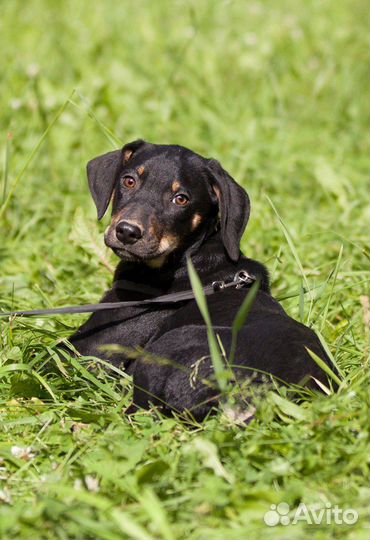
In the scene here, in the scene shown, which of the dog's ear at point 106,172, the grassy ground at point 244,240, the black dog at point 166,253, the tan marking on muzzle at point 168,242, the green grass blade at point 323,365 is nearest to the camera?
the grassy ground at point 244,240

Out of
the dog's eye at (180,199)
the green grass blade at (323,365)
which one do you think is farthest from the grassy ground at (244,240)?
the dog's eye at (180,199)

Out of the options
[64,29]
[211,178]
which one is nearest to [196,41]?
[64,29]

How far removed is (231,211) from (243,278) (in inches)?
14.2

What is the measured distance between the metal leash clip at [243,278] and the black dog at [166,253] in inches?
2.3

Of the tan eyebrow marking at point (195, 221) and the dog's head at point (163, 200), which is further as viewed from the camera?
the tan eyebrow marking at point (195, 221)

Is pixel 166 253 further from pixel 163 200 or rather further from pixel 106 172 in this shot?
pixel 106 172

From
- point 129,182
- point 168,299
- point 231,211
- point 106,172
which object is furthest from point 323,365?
point 106,172

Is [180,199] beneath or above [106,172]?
beneath

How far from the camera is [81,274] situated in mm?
5496

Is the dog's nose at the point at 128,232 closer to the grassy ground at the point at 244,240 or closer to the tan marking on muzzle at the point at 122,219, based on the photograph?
the tan marking on muzzle at the point at 122,219

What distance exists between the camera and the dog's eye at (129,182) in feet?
14.5

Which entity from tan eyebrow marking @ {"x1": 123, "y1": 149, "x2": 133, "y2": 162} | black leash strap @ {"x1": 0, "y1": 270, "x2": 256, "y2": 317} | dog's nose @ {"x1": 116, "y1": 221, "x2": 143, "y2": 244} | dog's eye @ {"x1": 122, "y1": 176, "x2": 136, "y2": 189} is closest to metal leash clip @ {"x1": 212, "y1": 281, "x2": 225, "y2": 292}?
black leash strap @ {"x1": 0, "y1": 270, "x2": 256, "y2": 317}

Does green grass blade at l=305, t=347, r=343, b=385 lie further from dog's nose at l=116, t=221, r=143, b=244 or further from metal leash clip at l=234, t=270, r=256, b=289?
dog's nose at l=116, t=221, r=143, b=244

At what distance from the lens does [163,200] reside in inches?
171
